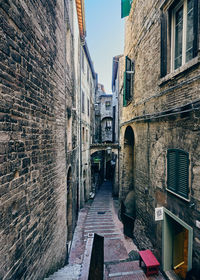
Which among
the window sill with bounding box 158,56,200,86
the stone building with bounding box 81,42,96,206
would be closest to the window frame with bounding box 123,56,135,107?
the window sill with bounding box 158,56,200,86

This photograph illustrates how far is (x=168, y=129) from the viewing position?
493 cm

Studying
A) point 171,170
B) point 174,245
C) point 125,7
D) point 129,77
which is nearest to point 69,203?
point 174,245

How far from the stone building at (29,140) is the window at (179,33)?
329cm

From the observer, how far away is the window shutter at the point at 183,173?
4.08 meters

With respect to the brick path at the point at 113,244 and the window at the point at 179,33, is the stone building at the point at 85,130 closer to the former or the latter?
the brick path at the point at 113,244

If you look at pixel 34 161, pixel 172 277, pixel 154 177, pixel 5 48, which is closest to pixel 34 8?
pixel 5 48

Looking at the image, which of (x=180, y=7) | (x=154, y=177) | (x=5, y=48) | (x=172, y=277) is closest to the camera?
(x=5, y=48)

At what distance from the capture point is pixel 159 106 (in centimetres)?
543

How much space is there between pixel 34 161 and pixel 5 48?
200cm

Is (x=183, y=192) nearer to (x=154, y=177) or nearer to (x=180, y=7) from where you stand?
(x=154, y=177)

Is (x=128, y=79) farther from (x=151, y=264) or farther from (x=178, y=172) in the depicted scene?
(x=151, y=264)

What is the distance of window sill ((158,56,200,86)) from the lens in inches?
144

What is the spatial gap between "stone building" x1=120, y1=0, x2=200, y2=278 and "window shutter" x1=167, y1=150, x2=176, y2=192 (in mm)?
28

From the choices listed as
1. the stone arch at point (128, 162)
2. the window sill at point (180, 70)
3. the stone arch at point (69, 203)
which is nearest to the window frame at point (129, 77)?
the stone arch at point (128, 162)
